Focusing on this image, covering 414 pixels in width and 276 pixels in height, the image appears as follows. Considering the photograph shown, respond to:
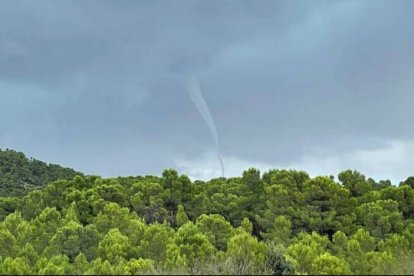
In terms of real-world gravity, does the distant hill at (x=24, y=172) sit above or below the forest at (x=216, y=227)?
above

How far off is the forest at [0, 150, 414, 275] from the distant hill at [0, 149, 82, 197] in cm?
3297

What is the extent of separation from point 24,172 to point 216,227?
6136 centimetres

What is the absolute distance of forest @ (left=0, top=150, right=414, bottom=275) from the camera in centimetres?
2586

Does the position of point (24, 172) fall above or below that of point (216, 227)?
above

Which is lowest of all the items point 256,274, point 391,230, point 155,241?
point 256,274

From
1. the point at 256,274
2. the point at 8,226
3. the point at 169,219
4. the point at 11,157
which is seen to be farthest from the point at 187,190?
the point at 11,157

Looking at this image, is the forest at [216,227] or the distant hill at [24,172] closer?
the forest at [216,227]

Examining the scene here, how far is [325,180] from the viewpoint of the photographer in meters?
42.5

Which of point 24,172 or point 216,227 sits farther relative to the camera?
point 24,172

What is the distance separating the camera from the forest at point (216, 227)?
25.9 m

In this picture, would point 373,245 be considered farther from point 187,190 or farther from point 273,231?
point 187,190

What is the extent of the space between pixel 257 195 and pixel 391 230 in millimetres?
9827

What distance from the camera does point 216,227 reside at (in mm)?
36000

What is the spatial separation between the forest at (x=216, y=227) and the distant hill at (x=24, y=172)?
108 ft
